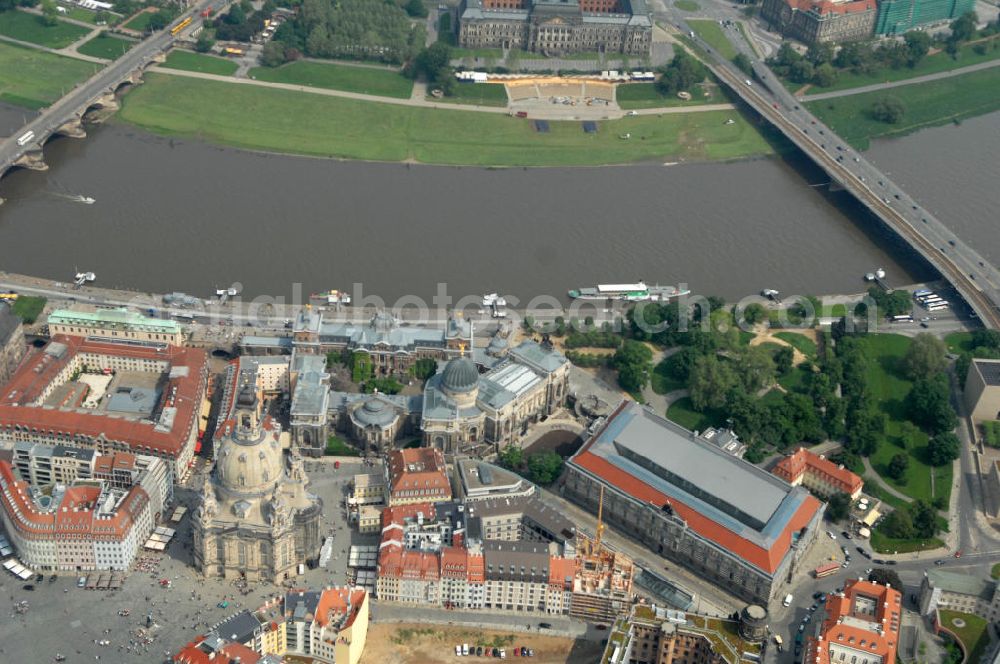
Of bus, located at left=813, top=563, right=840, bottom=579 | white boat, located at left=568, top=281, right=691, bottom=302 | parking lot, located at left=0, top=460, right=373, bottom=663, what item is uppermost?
white boat, located at left=568, top=281, right=691, bottom=302

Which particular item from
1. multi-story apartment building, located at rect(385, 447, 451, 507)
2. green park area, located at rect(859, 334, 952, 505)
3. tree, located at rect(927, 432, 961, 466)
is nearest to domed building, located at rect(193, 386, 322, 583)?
multi-story apartment building, located at rect(385, 447, 451, 507)

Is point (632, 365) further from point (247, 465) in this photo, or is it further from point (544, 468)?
point (247, 465)

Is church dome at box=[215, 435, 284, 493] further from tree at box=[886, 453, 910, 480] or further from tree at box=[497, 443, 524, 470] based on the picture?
tree at box=[886, 453, 910, 480]

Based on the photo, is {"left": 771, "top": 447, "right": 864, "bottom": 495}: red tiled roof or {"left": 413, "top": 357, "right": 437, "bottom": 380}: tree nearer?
{"left": 771, "top": 447, "right": 864, "bottom": 495}: red tiled roof

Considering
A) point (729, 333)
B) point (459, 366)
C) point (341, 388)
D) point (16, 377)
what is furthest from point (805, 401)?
point (16, 377)

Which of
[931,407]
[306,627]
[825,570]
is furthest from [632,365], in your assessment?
[306,627]

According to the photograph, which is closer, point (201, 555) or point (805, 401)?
point (201, 555)

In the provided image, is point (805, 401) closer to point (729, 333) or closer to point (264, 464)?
point (729, 333)
